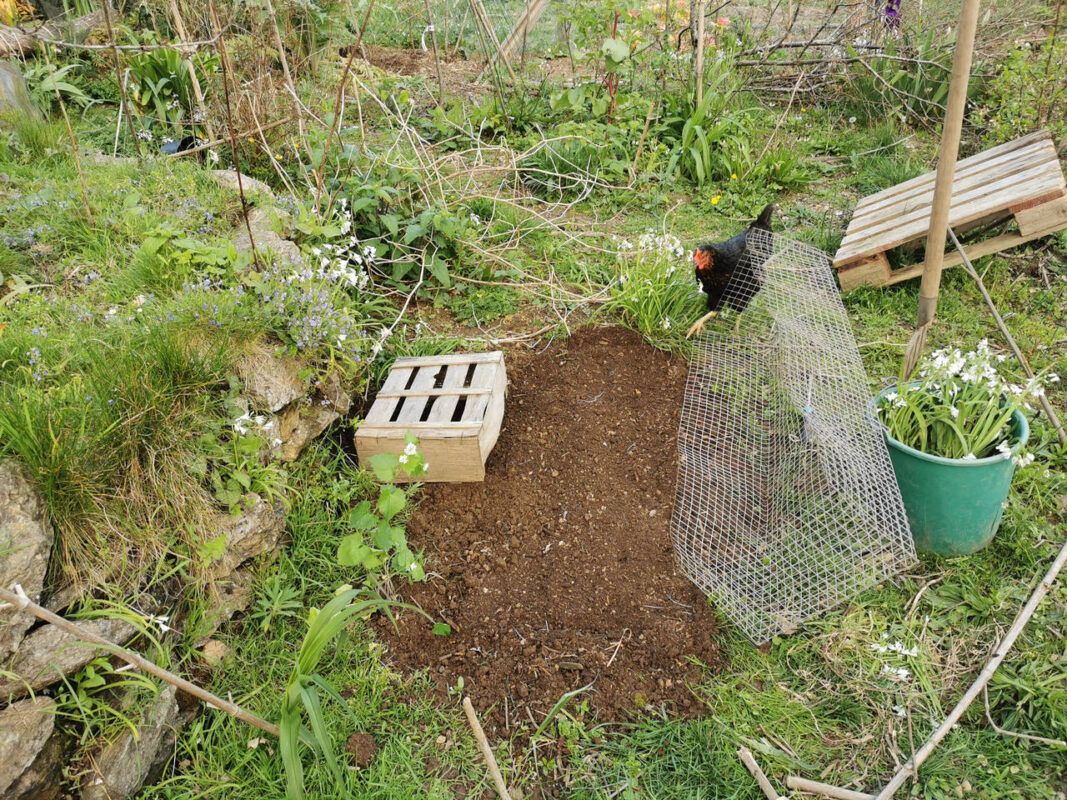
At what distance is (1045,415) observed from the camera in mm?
3012

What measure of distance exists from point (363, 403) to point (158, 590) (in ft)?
3.99

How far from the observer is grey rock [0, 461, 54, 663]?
1.81 meters

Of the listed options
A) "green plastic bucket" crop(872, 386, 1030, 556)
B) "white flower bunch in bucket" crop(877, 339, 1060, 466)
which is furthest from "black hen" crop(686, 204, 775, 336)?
"green plastic bucket" crop(872, 386, 1030, 556)

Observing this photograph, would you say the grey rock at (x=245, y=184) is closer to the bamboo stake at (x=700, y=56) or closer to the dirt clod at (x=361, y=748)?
the dirt clod at (x=361, y=748)

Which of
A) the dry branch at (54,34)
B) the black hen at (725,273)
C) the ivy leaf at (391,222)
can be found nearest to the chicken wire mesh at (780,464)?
the black hen at (725,273)

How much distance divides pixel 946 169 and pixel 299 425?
2386 millimetres

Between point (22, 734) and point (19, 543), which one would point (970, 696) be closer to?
point (22, 734)

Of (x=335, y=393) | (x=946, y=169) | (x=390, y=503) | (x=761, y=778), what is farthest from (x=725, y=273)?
(x=761, y=778)

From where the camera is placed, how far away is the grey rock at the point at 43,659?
1783mm

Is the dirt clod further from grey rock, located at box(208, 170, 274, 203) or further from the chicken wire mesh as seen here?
grey rock, located at box(208, 170, 274, 203)

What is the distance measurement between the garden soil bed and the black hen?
1.55 ft

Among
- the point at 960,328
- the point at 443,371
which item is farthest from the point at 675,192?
the point at 443,371

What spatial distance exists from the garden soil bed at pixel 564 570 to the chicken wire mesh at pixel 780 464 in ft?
0.40

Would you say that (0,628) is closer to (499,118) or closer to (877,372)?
(877,372)
